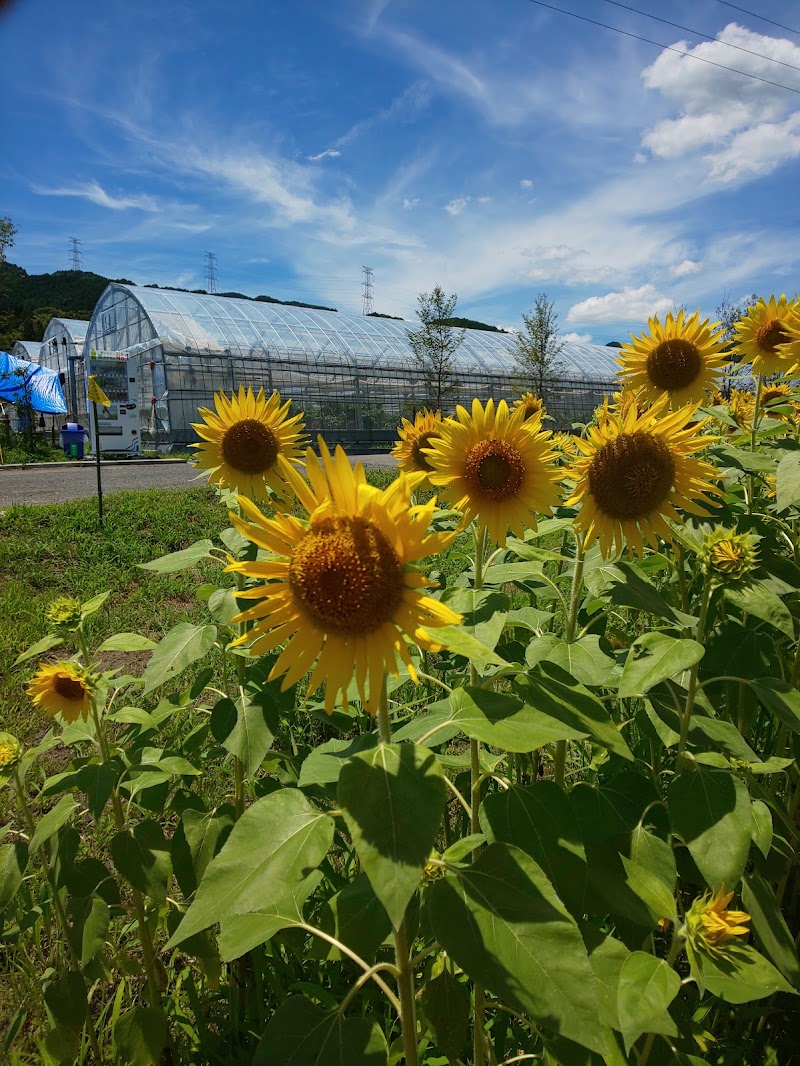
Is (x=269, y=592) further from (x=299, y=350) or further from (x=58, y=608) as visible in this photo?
(x=299, y=350)

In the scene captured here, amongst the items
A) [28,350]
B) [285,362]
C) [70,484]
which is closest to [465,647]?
[70,484]

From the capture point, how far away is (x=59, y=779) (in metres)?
1.49

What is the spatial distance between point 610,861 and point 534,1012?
0.50 meters

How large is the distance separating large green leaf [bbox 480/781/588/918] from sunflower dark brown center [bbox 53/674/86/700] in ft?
3.53

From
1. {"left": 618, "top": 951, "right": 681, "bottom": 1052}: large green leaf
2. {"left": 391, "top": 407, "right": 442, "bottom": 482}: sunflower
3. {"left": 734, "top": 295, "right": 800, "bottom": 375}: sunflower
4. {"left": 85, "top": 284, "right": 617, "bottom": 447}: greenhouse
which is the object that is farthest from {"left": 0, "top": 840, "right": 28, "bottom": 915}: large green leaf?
{"left": 85, "top": 284, "right": 617, "bottom": 447}: greenhouse

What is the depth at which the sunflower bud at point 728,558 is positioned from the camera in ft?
4.05

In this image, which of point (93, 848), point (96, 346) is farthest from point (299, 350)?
point (93, 848)

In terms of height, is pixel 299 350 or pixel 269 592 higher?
pixel 299 350

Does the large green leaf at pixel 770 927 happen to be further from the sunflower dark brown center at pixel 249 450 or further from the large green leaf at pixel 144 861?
the sunflower dark brown center at pixel 249 450

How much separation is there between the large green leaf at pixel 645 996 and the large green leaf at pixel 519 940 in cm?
10

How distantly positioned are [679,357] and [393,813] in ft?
6.20

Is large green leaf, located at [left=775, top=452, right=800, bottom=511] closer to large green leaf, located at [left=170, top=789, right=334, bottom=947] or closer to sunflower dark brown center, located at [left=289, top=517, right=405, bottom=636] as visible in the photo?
sunflower dark brown center, located at [left=289, top=517, right=405, bottom=636]

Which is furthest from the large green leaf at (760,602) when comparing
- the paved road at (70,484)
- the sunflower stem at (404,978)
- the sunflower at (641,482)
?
the paved road at (70,484)

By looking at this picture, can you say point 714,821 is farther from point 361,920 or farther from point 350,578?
point 350,578
